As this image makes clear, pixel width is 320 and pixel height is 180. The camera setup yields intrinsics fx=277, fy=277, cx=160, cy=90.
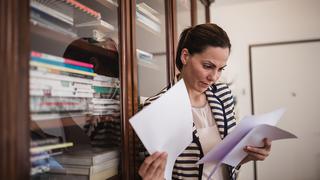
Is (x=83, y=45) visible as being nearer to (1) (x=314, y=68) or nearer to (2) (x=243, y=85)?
(2) (x=243, y=85)

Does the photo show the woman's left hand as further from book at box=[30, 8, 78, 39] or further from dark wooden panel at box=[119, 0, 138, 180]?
book at box=[30, 8, 78, 39]

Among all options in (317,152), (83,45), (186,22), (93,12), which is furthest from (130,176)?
(317,152)

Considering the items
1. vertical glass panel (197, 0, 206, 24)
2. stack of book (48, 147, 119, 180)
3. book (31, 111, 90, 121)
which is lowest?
stack of book (48, 147, 119, 180)

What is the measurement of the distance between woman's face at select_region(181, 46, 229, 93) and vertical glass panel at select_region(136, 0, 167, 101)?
0.22 meters

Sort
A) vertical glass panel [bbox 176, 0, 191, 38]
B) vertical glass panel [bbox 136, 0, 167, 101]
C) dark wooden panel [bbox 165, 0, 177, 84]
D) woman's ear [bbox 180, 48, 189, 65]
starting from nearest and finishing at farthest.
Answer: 1. woman's ear [bbox 180, 48, 189, 65]
2. vertical glass panel [bbox 136, 0, 167, 101]
3. dark wooden panel [bbox 165, 0, 177, 84]
4. vertical glass panel [bbox 176, 0, 191, 38]

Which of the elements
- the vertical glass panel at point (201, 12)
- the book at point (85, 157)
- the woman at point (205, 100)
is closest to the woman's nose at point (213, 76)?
the woman at point (205, 100)

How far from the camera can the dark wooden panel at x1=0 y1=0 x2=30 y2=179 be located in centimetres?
52

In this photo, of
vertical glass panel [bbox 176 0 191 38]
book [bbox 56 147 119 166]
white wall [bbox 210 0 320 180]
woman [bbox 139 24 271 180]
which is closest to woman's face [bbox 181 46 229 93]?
woman [bbox 139 24 271 180]

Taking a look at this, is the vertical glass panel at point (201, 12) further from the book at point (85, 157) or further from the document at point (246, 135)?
the book at point (85, 157)

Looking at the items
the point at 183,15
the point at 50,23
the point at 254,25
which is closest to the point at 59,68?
the point at 50,23

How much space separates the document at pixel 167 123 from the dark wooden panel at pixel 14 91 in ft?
0.77

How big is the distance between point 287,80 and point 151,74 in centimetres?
212

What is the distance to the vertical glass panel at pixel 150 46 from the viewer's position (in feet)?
3.92

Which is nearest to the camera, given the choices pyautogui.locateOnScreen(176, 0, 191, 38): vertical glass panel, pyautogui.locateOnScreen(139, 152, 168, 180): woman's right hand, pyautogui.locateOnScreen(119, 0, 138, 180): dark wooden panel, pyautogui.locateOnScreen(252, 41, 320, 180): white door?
pyautogui.locateOnScreen(139, 152, 168, 180): woman's right hand
